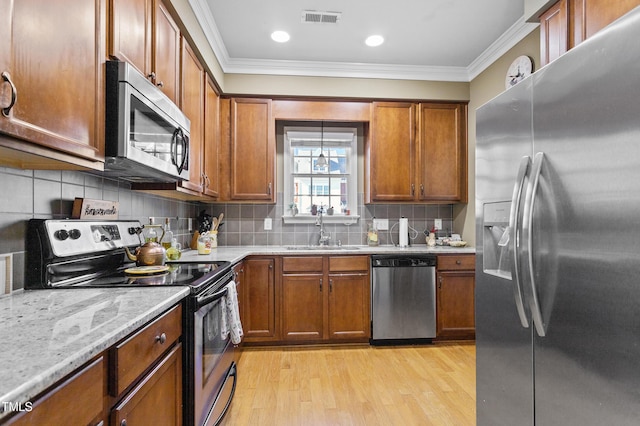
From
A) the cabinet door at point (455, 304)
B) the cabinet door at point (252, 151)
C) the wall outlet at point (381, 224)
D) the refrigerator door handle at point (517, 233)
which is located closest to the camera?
the refrigerator door handle at point (517, 233)

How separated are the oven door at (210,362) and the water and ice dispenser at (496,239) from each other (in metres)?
1.32

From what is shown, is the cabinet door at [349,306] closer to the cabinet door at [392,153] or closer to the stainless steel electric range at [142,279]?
the cabinet door at [392,153]

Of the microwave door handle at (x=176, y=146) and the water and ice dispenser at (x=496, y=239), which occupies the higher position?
the microwave door handle at (x=176, y=146)

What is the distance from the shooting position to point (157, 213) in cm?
252

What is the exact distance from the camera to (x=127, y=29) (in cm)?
144

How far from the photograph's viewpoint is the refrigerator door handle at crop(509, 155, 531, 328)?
1.25 m

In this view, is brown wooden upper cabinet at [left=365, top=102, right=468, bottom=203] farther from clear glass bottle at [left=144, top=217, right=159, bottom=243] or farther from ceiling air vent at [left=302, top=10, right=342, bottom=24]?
clear glass bottle at [left=144, top=217, right=159, bottom=243]

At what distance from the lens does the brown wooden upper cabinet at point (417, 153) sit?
3396 millimetres

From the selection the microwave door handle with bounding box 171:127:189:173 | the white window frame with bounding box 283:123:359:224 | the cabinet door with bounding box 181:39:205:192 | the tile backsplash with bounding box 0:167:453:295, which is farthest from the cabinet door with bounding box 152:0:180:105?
the white window frame with bounding box 283:123:359:224

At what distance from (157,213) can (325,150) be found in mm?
1920

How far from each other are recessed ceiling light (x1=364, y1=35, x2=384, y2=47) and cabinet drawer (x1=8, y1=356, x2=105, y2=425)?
2.90 m

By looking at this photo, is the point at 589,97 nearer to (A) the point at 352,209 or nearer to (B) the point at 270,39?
(B) the point at 270,39

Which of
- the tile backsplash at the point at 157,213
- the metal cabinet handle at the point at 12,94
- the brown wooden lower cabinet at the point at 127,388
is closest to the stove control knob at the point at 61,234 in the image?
the tile backsplash at the point at 157,213

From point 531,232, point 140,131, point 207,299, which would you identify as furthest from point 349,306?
point 140,131
